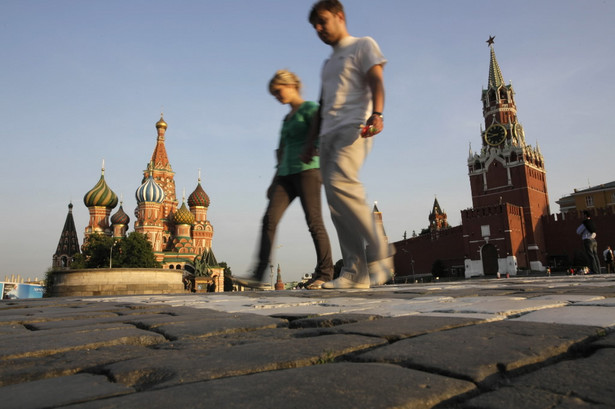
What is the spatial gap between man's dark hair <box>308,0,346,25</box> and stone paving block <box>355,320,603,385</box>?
126 inches

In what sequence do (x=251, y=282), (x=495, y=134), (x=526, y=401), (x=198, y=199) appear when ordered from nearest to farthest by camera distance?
(x=526, y=401), (x=251, y=282), (x=495, y=134), (x=198, y=199)

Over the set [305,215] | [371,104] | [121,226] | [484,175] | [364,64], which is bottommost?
[305,215]

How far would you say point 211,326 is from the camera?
183cm

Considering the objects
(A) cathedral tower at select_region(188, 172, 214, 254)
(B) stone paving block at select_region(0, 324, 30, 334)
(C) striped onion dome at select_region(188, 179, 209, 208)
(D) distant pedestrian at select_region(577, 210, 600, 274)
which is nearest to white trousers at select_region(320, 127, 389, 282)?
(B) stone paving block at select_region(0, 324, 30, 334)

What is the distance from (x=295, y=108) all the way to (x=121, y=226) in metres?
47.4

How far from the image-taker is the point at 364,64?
3783mm

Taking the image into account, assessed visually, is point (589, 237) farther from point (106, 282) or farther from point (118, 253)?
point (118, 253)

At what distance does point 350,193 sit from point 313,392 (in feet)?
9.96

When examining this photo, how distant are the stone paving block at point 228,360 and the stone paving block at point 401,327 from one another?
3.9 inches

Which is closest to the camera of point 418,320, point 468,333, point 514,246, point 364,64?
point 468,333

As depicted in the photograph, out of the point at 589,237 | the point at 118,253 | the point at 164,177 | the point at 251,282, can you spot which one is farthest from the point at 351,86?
the point at 164,177

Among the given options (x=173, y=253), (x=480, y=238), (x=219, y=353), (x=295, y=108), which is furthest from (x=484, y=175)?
(x=219, y=353)

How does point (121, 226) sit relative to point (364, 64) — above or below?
above

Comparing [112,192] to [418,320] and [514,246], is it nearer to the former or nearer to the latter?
[514,246]
